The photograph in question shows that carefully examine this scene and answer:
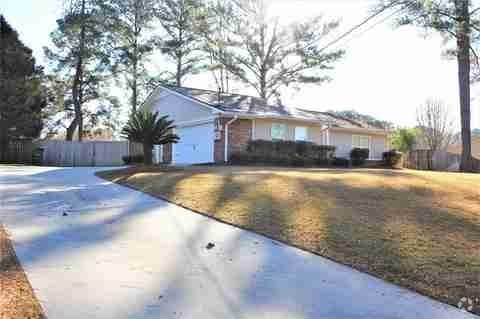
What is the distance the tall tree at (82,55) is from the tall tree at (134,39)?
0.83 metres

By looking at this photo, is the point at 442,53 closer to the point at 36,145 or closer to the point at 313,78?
the point at 313,78

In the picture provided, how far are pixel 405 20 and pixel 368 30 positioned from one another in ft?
7.06

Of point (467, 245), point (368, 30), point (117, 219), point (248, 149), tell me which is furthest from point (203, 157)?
point (467, 245)

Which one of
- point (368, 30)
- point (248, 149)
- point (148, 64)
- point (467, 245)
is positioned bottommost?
point (467, 245)

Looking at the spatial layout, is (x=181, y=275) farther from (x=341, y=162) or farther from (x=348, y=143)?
(x=348, y=143)

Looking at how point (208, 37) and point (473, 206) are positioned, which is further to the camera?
point (208, 37)

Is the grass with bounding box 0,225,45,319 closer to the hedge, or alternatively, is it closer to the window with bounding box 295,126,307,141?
the hedge

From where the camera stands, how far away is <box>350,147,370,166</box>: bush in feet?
79.8

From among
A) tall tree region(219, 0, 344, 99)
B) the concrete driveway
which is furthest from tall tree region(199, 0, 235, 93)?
the concrete driveway

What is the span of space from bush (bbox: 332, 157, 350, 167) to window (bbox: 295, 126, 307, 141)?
1889 mm

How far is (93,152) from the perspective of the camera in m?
27.8

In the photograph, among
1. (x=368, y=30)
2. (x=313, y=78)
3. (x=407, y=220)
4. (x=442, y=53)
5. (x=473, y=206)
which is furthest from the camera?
(x=313, y=78)

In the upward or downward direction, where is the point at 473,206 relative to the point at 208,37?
downward

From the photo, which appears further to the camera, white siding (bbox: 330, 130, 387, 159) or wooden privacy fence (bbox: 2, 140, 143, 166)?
wooden privacy fence (bbox: 2, 140, 143, 166)
